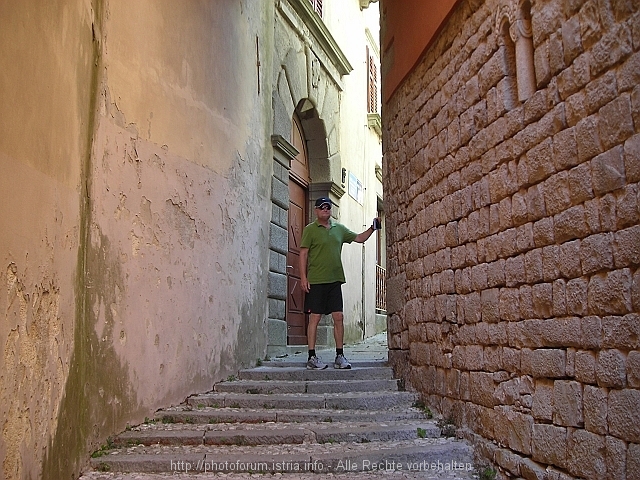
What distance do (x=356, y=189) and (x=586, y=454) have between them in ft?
29.4

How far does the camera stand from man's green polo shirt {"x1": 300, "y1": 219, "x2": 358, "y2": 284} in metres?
6.12

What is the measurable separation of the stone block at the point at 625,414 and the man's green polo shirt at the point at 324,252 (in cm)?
356

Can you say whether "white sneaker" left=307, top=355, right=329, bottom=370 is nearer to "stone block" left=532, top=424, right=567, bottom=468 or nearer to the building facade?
the building facade

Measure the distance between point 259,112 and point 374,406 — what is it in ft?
11.1

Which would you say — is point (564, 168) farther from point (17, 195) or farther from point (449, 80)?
point (17, 195)

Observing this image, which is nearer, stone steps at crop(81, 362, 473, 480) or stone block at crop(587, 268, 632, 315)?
stone block at crop(587, 268, 632, 315)

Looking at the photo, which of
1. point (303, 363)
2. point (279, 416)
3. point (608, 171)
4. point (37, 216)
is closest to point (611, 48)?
point (608, 171)

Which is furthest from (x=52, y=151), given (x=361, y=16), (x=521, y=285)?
(x=361, y=16)

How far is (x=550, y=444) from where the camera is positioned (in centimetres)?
309

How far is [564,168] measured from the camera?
300 centimetres

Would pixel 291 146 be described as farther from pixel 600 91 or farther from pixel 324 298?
pixel 600 91

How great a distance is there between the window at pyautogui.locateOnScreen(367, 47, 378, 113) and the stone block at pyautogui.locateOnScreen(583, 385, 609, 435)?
36.0 ft

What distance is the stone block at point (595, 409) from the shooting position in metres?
2.69

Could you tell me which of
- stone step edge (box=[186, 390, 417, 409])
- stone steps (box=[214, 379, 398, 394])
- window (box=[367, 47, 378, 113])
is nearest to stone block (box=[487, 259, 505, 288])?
stone step edge (box=[186, 390, 417, 409])
